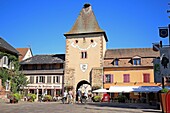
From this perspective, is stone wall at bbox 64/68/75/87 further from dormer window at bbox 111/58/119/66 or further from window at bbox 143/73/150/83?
window at bbox 143/73/150/83

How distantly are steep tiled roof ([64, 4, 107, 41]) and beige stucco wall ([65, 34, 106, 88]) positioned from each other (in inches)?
41.1

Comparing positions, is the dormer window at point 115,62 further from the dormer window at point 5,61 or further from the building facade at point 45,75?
the dormer window at point 5,61

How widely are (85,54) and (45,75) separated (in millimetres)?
9001

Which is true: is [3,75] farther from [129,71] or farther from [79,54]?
[129,71]

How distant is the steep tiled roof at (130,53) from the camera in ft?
139

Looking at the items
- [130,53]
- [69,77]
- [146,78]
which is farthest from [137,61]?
[69,77]

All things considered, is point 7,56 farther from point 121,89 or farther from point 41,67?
point 121,89

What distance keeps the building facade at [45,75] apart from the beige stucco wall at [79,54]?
2.11 metres

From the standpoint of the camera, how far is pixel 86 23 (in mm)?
45031

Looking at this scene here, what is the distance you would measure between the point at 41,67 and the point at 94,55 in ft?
37.3

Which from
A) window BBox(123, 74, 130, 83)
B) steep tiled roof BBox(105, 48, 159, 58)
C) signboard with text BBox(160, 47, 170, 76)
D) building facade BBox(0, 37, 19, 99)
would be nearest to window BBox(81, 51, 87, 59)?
steep tiled roof BBox(105, 48, 159, 58)

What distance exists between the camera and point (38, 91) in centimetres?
4409

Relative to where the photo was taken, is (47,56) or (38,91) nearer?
(38,91)

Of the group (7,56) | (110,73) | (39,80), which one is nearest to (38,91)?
(39,80)
